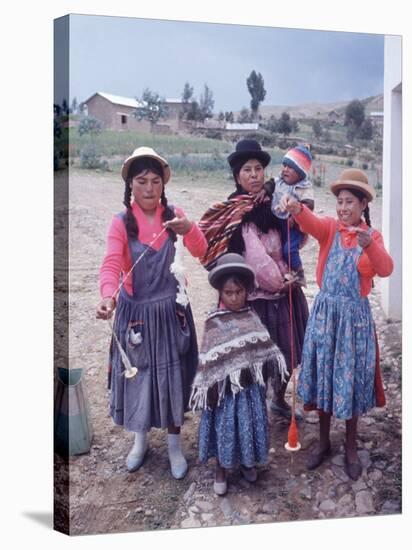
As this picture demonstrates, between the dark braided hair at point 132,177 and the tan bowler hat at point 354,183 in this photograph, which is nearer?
the dark braided hair at point 132,177

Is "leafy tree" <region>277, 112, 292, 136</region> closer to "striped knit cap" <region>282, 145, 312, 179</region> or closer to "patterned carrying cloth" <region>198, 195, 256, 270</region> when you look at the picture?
"striped knit cap" <region>282, 145, 312, 179</region>

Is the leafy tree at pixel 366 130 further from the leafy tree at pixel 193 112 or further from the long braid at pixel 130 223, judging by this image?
the long braid at pixel 130 223

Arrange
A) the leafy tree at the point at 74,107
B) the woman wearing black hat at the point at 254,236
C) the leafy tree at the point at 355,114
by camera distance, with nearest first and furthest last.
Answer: the leafy tree at the point at 74,107 < the woman wearing black hat at the point at 254,236 < the leafy tree at the point at 355,114

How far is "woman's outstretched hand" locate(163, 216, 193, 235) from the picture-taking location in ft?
12.6

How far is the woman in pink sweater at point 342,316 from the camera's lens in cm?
405

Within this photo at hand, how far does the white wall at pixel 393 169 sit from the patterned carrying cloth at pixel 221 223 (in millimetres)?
769

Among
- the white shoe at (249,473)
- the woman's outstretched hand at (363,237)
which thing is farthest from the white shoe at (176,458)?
the woman's outstretched hand at (363,237)

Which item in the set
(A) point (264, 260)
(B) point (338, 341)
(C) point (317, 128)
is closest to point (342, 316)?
(B) point (338, 341)

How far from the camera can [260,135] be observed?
4.01 m

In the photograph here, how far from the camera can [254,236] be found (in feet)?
13.1

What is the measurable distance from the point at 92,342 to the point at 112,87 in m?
1.20

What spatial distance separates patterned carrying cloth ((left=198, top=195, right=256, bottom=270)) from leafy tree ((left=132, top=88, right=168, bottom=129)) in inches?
19.8

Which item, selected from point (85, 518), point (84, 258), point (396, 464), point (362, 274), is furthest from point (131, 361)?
point (396, 464)

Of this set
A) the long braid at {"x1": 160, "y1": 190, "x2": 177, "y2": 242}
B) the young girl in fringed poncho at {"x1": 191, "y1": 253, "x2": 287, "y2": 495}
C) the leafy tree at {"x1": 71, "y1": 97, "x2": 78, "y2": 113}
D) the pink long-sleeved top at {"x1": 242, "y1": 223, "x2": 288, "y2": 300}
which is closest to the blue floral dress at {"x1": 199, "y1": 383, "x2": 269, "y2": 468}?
the young girl in fringed poncho at {"x1": 191, "y1": 253, "x2": 287, "y2": 495}
